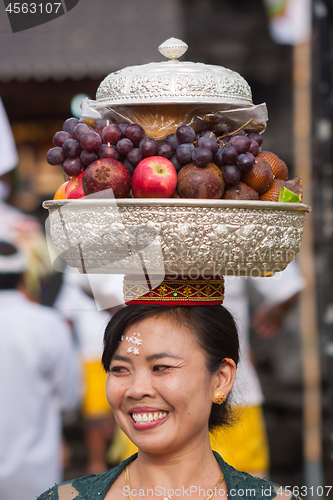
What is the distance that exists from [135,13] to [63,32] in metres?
0.55

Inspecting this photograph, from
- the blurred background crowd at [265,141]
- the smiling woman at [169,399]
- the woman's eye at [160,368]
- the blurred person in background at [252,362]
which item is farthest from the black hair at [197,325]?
the blurred background crowd at [265,141]

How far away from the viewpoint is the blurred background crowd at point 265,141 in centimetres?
354

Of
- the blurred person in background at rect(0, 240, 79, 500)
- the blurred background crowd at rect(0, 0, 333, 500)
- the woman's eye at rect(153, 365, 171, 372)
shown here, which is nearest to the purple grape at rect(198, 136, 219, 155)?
the woman's eye at rect(153, 365, 171, 372)

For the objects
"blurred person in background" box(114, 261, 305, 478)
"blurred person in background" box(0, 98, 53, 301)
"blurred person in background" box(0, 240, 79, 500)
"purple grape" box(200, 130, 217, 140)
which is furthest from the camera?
"blurred person in background" box(0, 98, 53, 301)

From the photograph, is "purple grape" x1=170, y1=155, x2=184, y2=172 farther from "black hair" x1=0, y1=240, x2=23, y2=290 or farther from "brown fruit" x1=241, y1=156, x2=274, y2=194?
"black hair" x1=0, y1=240, x2=23, y2=290

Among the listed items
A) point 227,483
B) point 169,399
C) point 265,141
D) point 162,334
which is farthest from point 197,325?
point 265,141

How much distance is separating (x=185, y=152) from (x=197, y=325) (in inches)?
19.1

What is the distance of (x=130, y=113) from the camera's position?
1.41 metres

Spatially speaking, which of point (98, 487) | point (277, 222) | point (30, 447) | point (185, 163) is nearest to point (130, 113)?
point (185, 163)

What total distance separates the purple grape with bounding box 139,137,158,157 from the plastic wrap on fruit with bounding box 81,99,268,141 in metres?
0.10

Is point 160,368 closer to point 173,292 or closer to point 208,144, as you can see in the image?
point 173,292

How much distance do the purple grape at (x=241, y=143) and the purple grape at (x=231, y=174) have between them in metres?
0.05

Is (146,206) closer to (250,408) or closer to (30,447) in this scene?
(250,408)

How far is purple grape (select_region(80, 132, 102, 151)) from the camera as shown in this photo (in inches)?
50.5
